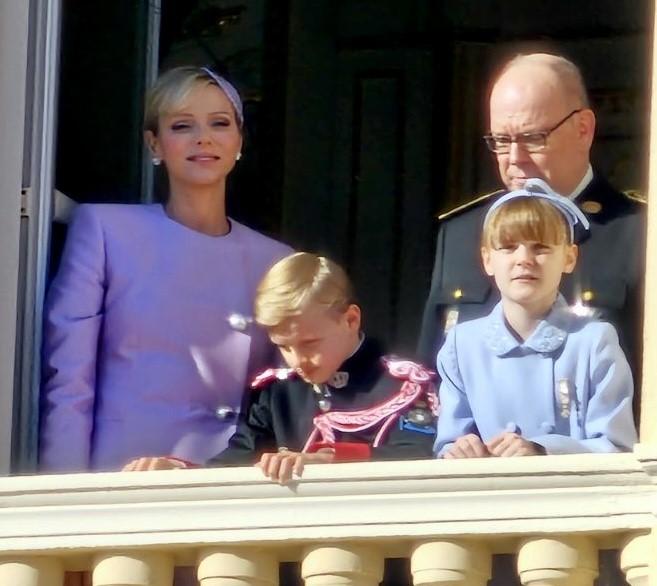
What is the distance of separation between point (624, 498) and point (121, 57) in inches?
61.8

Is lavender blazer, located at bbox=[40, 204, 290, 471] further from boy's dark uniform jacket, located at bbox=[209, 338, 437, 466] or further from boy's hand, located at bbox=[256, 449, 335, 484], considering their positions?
boy's hand, located at bbox=[256, 449, 335, 484]

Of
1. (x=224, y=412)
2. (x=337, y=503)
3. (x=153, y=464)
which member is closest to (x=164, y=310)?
(x=224, y=412)

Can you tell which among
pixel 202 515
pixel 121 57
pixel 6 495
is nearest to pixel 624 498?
pixel 202 515

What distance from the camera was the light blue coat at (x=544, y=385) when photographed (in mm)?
5211

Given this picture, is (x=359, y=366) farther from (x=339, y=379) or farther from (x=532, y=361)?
(x=532, y=361)

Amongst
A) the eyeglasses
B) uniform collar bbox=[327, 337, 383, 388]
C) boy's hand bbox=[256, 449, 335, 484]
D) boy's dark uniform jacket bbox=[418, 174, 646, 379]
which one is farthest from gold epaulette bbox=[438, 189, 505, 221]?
boy's hand bbox=[256, 449, 335, 484]

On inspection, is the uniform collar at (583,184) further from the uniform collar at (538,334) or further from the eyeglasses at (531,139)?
the uniform collar at (538,334)

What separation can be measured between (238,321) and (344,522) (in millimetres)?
698

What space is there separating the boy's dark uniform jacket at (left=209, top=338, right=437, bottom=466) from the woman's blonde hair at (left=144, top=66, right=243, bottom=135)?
0.59 meters

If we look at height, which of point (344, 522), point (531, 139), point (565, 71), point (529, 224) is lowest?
point (344, 522)

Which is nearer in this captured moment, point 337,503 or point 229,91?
point 337,503

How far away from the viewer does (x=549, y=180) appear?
550 cm

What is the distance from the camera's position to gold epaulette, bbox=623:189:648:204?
18.1 feet

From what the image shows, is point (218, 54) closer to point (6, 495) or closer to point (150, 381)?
point (150, 381)
